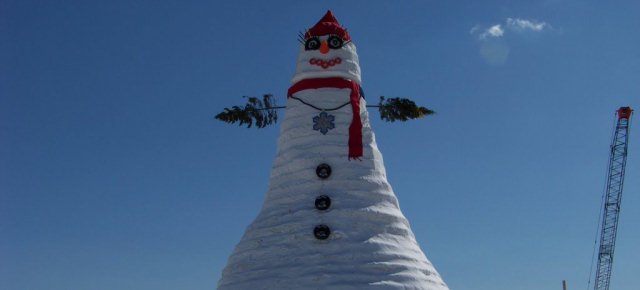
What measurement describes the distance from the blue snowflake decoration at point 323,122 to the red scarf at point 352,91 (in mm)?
401

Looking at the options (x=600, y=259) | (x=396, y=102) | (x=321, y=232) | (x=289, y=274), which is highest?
(x=600, y=259)

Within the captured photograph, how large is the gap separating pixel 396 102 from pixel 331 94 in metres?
1.83

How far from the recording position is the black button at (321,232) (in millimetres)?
12648

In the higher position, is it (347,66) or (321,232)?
(347,66)

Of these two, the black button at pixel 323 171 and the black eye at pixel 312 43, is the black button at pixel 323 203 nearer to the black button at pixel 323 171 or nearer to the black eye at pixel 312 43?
the black button at pixel 323 171

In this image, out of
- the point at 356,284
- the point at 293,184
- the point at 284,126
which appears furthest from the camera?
the point at 284,126

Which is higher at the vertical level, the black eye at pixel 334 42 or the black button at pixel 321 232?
the black eye at pixel 334 42

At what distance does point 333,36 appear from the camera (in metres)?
15.2

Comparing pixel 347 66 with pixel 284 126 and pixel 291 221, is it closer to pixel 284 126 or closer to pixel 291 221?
pixel 284 126

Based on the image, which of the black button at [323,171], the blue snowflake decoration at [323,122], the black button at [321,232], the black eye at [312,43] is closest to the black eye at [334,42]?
the black eye at [312,43]

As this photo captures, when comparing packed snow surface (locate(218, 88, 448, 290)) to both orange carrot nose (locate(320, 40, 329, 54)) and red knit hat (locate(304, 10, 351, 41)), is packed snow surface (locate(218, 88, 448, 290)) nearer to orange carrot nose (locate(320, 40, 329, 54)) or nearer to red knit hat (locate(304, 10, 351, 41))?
orange carrot nose (locate(320, 40, 329, 54))

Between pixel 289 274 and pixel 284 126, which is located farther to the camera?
pixel 284 126

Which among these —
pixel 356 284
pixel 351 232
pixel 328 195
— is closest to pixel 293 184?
pixel 328 195

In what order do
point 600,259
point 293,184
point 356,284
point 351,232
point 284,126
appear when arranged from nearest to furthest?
point 356,284 → point 351,232 → point 293,184 → point 284,126 → point 600,259
